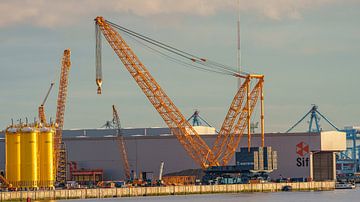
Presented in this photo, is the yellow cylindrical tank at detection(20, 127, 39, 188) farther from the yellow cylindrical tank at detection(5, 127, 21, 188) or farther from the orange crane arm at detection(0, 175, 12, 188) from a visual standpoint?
the orange crane arm at detection(0, 175, 12, 188)

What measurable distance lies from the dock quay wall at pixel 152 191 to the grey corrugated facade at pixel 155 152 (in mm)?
8042

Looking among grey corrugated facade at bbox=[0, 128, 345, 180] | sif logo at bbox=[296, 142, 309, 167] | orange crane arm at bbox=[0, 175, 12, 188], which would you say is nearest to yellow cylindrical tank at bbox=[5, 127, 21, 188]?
orange crane arm at bbox=[0, 175, 12, 188]

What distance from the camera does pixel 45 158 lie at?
148875 millimetres

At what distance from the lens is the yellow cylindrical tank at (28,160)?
146500 millimetres

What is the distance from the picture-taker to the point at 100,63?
152 m

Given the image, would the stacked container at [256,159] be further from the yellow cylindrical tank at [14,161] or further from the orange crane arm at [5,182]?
the yellow cylindrical tank at [14,161]

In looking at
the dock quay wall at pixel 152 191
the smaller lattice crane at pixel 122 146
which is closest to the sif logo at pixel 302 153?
the dock quay wall at pixel 152 191

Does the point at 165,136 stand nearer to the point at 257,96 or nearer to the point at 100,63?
the point at 257,96

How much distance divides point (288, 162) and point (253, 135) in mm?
7660

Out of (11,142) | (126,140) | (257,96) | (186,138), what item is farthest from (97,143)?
(11,142)

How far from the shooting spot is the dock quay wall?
13276cm

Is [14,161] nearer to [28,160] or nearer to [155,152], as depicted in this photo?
[28,160]

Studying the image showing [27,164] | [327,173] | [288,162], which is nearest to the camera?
[27,164]

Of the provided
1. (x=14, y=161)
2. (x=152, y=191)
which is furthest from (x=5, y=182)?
(x=152, y=191)
